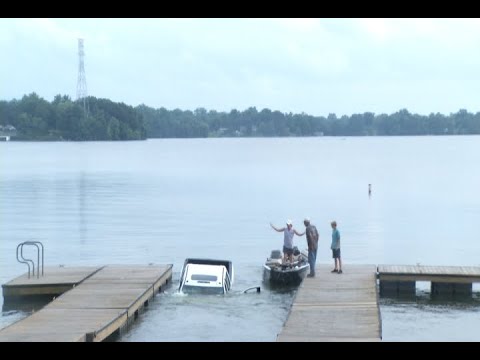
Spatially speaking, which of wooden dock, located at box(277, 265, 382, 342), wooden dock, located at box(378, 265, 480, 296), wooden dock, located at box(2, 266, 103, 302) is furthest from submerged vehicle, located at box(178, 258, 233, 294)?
wooden dock, located at box(378, 265, 480, 296)

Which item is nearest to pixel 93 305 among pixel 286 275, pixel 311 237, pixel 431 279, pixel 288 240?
pixel 311 237

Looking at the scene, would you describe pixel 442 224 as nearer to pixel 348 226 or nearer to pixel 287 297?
pixel 348 226

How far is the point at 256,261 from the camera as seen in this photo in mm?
37875

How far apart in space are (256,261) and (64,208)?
34486 millimetres

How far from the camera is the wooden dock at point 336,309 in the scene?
708 inches

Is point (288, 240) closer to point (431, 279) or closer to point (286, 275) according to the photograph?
point (286, 275)

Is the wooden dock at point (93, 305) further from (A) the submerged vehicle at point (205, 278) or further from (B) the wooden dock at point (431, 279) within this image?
(B) the wooden dock at point (431, 279)

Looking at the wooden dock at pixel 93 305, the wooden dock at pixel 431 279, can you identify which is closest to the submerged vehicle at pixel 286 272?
the wooden dock at pixel 431 279

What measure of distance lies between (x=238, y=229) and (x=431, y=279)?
2574 cm

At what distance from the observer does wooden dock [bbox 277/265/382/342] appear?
→ 17984 mm
